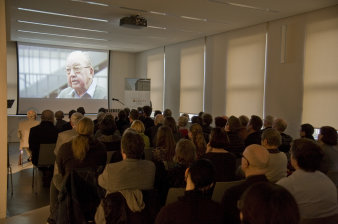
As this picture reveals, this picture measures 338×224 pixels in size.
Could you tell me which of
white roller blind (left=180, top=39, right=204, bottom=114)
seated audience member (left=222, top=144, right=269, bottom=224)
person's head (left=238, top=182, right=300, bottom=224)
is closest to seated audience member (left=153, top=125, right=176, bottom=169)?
seated audience member (left=222, top=144, right=269, bottom=224)

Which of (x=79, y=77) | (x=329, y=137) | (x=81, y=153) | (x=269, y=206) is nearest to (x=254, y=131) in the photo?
(x=329, y=137)

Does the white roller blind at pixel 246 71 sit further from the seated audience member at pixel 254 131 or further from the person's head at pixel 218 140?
the person's head at pixel 218 140

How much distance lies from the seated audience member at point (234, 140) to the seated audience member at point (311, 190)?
178 cm

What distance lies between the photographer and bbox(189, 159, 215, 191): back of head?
1670mm

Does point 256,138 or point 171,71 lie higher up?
point 171,71

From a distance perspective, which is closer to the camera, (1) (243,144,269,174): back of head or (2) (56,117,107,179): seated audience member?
(1) (243,144,269,174): back of head

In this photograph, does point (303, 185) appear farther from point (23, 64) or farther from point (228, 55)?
point (23, 64)

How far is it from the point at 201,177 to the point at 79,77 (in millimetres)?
10408

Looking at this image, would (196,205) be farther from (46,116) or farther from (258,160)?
(46,116)

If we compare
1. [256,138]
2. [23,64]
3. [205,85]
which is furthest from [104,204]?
[23,64]

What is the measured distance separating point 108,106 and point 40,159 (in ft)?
25.8

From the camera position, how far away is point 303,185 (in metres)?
1.93

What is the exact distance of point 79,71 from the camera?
37.1 ft

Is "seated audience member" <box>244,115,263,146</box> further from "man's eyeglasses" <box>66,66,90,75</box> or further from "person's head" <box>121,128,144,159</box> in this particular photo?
"man's eyeglasses" <box>66,66,90,75</box>
